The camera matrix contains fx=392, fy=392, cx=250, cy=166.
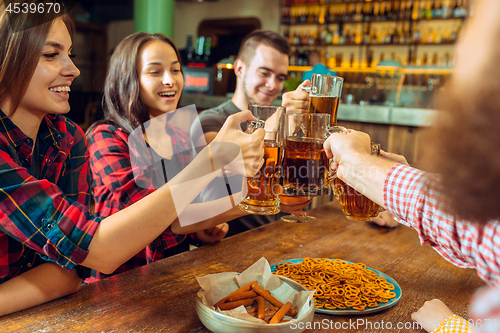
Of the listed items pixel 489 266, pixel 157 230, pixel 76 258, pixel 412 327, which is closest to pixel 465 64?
pixel 489 266

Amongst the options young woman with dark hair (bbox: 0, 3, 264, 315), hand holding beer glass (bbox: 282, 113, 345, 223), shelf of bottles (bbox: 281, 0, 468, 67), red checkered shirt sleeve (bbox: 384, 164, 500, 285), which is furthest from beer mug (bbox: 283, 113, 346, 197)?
shelf of bottles (bbox: 281, 0, 468, 67)

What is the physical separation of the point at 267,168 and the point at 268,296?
0.29m

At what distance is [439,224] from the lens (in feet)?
2.10

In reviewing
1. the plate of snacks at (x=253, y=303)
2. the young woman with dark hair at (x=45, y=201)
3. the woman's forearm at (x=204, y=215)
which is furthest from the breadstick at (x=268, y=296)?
A: the woman's forearm at (x=204, y=215)

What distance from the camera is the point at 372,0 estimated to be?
6000mm

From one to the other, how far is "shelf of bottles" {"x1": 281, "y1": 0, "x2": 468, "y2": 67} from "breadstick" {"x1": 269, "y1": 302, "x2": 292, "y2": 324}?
228 inches

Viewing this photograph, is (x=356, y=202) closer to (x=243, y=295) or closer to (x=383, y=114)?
(x=243, y=295)

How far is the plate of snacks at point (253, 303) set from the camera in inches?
27.1

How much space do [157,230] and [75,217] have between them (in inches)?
7.0

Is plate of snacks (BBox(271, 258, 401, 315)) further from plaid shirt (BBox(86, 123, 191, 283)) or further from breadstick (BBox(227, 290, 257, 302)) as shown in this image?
plaid shirt (BBox(86, 123, 191, 283))

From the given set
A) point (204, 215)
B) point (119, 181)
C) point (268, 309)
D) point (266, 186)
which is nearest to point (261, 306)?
point (268, 309)

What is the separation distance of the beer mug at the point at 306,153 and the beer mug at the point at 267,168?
A: 45mm

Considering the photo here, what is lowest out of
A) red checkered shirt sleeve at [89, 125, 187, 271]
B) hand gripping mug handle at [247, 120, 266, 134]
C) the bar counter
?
red checkered shirt sleeve at [89, 125, 187, 271]

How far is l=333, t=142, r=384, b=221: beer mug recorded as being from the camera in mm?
1010
